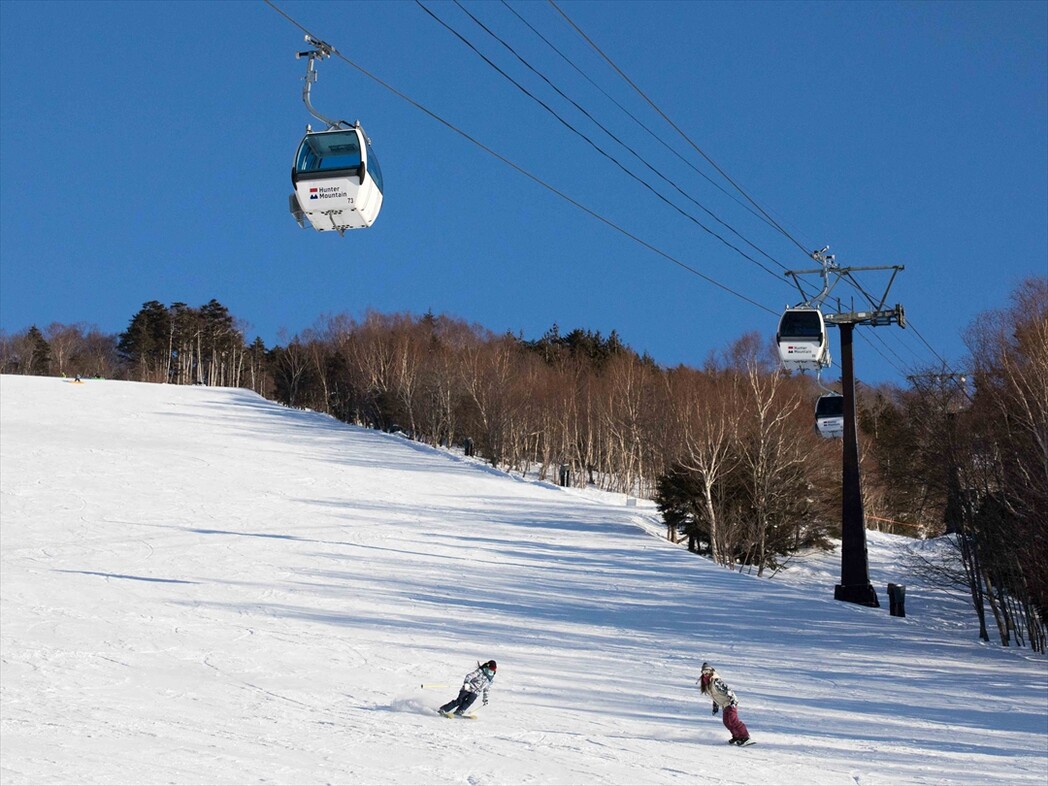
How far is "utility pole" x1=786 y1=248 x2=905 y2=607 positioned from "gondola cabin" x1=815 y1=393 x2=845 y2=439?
0.70 metres

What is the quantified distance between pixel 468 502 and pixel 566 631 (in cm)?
1752

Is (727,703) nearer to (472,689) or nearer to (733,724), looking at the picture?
(733,724)

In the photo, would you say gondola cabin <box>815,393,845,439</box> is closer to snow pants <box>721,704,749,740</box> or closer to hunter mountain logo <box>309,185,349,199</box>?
snow pants <box>721,704,749,740</box>

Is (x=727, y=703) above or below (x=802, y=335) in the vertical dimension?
below

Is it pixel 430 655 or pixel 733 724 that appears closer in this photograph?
pixel 733 724

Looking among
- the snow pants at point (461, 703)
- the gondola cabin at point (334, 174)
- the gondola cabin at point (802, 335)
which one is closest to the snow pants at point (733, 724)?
the snow pants at point (461, 703)

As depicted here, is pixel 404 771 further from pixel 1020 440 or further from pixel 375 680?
pixel 1020 440

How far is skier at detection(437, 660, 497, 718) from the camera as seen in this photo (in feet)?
42.3

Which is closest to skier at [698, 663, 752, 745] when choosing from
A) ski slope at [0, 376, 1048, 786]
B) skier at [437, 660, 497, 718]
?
ski slope at [0, 376, 1048, 786]

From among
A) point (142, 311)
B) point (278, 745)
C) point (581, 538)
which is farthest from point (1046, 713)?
point (142, 311)

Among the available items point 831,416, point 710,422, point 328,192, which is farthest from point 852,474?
point 328,192

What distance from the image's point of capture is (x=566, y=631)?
18969 mm

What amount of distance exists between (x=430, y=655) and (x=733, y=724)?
587cm

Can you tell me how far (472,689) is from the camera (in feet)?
42.4
